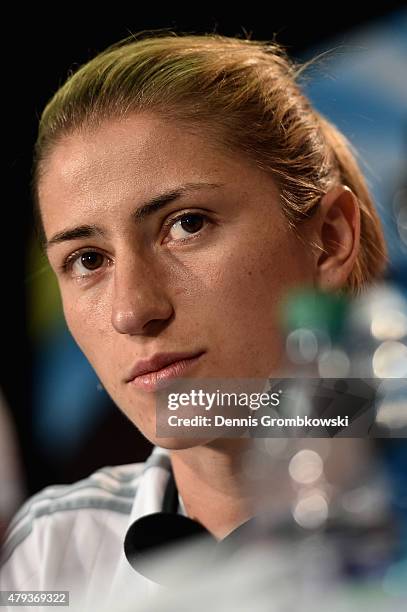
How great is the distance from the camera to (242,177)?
3.04ft

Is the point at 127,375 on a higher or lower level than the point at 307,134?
lower

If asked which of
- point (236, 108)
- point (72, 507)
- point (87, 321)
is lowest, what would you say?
point (72, 507)

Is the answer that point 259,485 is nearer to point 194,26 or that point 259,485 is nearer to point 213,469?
point 213,469

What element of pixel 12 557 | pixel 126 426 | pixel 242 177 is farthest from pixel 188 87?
pixel 12 557

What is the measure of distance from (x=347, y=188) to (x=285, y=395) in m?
0.27

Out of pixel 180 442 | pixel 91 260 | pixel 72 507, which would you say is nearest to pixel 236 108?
pixel 91 260

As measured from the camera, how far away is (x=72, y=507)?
1.08 meters

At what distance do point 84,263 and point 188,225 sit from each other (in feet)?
0.49

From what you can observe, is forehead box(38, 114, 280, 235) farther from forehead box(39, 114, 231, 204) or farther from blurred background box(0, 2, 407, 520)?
blurred background box(0, 2, 407, 520)

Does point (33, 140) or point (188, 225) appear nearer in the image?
point (188, 225)

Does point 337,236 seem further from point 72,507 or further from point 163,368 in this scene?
point 72,507

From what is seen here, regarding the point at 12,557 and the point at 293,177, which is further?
the point at 12,557

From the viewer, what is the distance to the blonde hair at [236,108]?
938 millimetres

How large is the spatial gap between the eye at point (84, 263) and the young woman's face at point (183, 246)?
2 centimetres
